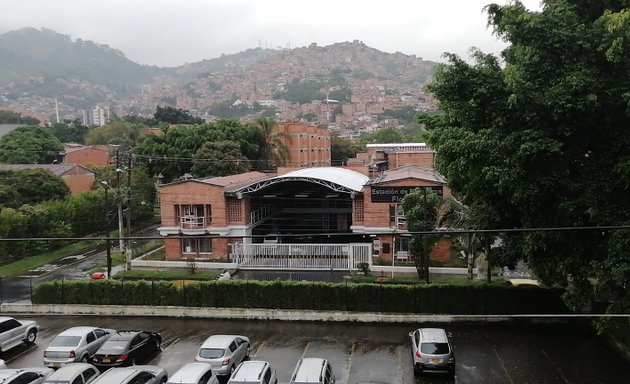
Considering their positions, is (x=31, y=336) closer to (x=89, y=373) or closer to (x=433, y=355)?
(x=89, y=373)

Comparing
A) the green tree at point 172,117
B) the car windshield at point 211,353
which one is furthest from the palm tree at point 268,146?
the car windshield at point 211,353

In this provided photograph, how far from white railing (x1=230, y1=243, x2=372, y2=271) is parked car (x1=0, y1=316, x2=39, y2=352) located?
37.5 ft

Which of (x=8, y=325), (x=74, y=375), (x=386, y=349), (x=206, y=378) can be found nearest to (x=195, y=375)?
(x=206, y=378)

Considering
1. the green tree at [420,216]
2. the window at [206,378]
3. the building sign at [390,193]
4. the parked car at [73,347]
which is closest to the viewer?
the window at [206,378]

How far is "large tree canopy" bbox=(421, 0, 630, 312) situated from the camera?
44.5ft

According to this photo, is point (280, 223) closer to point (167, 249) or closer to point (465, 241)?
point (167, 249)

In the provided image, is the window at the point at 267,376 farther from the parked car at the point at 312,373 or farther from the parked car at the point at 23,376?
the parked car at the point at 23,376

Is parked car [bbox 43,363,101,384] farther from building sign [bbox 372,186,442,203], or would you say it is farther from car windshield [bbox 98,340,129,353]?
building sign [bbox 372,186,442,203]

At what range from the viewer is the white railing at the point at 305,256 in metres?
28.4

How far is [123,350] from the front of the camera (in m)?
16.7

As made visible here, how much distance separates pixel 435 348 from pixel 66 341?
1173cm

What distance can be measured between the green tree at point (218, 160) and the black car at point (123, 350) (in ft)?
100

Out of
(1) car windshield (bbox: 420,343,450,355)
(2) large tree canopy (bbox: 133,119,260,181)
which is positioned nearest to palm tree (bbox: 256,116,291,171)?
(2) large tree canopy (bbox: 133,119,260,181)

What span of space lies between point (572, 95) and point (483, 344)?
9.66m
